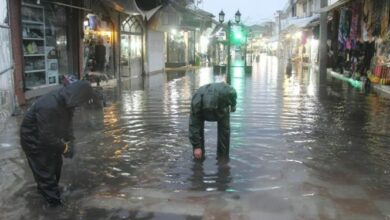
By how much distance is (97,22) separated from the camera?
20.6 metres

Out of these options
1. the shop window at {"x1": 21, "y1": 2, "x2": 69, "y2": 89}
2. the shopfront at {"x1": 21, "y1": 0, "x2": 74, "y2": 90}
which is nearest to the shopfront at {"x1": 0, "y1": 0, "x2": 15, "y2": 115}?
the shopfront at {"x1": 21, "y1": 0, "x2": 74, "y2": 90}

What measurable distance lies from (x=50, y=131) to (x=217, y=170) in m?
2.70

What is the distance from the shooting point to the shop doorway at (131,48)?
2506 cm

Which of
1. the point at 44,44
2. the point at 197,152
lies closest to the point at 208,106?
the point at 197,152

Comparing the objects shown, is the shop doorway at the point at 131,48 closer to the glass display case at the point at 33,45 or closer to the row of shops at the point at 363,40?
the glass display case at the point at 33,45

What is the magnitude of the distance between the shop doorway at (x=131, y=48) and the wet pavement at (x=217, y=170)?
40.7ft

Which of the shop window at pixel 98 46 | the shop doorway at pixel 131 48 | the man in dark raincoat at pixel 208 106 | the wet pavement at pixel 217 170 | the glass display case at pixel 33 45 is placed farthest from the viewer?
the shop doorway at pixel 131 48

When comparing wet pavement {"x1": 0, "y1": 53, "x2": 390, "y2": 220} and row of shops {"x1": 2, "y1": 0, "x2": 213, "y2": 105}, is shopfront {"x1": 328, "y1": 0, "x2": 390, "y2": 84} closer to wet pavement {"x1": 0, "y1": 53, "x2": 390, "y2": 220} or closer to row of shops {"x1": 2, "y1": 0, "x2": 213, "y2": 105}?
wet pavement {"x1": 0, "y1": 53, "x2": 390, "y2": 220}

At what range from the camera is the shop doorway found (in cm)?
2506

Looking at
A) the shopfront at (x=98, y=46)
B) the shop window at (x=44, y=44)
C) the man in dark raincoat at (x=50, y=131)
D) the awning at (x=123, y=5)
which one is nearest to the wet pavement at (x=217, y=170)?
the man in dark raincoat at (x=50, y=131)

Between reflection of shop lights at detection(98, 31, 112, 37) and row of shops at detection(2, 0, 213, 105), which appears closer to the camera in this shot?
row of shops at detection(2, 0, 213, 105)

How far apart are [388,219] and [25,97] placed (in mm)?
11625

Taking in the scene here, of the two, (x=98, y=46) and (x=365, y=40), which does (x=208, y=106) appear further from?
(x=365, y=40)

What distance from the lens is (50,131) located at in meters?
5.47
